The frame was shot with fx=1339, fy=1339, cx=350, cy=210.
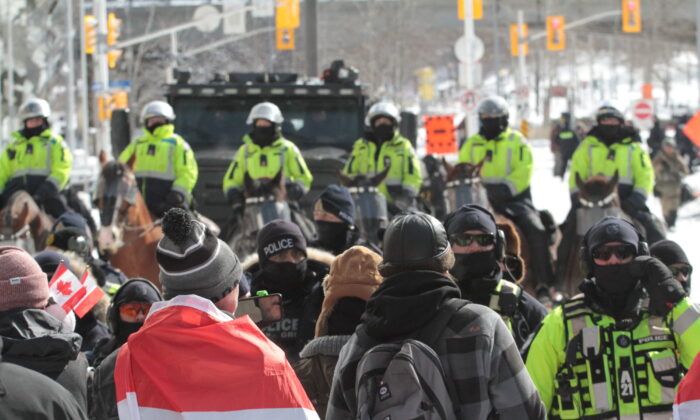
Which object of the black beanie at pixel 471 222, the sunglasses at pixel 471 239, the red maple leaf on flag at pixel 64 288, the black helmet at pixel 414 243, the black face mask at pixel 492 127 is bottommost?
the red maple leaf on flag at pixel 64 288

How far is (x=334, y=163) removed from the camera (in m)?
15.9

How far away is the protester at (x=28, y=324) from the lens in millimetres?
4438

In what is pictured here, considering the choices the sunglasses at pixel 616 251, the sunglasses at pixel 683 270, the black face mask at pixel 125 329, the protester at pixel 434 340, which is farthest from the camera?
the sunglasses at pixel 683 270

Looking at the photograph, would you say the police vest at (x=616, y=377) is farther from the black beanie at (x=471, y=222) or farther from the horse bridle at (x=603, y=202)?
the horse bridle at (x=603, y=202)

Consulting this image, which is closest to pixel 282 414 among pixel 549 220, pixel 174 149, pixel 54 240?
pixel 54 240

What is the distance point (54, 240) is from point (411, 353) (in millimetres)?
6401

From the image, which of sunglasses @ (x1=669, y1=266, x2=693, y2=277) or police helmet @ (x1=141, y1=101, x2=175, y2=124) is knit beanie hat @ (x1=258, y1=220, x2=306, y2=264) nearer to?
sunglasses @ (x1=669, y1=266, x2=693, y2=277)

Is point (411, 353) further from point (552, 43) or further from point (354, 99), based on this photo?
point (552, 43)

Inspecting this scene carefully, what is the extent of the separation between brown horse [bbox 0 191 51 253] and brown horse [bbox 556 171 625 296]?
18.0ft

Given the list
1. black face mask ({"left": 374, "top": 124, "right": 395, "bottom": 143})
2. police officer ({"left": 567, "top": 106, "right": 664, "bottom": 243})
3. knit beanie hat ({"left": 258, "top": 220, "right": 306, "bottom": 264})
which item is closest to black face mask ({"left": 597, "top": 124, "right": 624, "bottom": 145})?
police officer ({"left": 567, "top": 106, "right": 664, "bottom": 243})

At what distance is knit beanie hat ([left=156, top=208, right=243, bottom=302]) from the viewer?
3969 millimetres

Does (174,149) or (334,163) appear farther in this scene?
(334,163)

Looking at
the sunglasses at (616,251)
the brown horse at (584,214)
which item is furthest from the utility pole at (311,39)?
the sunglasses at (616,251)

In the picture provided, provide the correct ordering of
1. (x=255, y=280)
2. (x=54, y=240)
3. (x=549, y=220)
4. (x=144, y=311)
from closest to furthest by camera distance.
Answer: (x=144, y=311) < (x=255, y=280) < (x=54, y=240) < (x=549, y=220)
